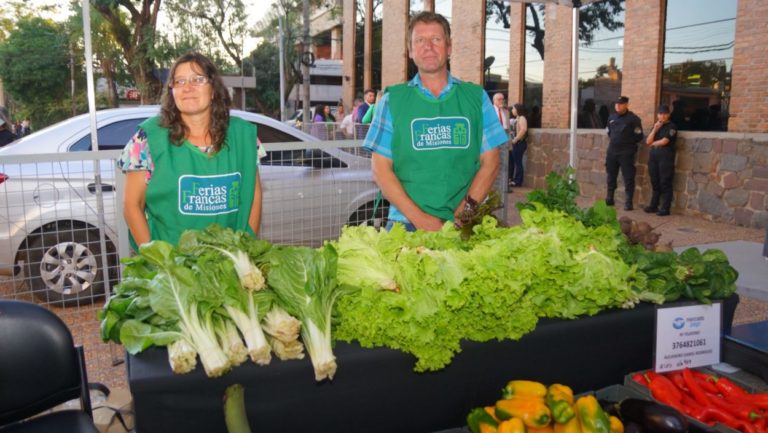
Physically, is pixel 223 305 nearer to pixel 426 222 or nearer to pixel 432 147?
pixel 426 222

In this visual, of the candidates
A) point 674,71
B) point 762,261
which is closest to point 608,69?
point 674,71

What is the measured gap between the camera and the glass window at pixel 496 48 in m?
16.4

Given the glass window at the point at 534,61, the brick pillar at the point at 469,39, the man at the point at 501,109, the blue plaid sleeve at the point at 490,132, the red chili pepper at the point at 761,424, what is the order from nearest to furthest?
1. the red chili pepper at the point at 761,424
2. the blue plaid sleeve at the point at 490,132
3. the man at the point at 501,109
4. the glass window at the point at 534,61
5. the brick pillar at the point at 469,39

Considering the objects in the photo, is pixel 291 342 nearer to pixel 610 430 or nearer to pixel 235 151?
pixel 610 430

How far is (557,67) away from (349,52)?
13919 mm

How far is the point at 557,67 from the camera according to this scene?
14195 millimetres

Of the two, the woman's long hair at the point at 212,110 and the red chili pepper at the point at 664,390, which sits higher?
the woman's long hair at the point at 212,110

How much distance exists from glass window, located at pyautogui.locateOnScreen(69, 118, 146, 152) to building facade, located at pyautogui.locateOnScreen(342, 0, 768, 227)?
19.8 feet

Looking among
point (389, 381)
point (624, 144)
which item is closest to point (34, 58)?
point (624, 144)

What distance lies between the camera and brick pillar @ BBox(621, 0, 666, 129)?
1140cm

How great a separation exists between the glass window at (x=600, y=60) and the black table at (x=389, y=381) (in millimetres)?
11276

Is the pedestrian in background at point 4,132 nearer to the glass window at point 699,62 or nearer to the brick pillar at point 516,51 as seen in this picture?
the glass window at point 699,62

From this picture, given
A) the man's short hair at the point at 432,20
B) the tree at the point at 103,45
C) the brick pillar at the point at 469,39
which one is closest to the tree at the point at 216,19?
the tree at the point at 103,45

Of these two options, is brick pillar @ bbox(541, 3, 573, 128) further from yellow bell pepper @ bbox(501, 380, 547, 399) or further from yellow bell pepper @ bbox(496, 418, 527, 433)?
yellow bell pepper @ bbox(496, 418, 527, 433)
